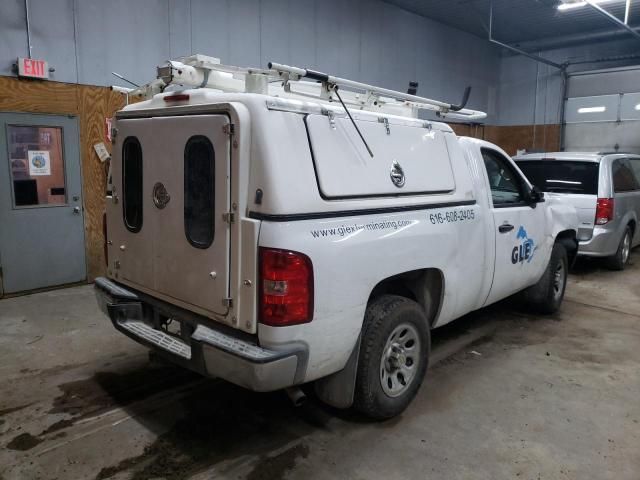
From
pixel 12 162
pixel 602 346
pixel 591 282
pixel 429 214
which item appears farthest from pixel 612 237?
pixel 12 162

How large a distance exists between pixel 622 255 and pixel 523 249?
4.31 metres

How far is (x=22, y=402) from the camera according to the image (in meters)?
3.58

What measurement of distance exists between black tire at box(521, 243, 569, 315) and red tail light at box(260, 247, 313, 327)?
3681 mm

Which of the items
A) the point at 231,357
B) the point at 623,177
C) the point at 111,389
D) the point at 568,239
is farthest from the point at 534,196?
the point at 111,389

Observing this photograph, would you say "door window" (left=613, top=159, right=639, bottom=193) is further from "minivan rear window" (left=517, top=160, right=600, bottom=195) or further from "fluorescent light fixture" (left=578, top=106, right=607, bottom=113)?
"fluorescent light fixture" (left=578, top=106, right=607, bottom=113)

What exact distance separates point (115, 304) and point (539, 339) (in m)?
3.88

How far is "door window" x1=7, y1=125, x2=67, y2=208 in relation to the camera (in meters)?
6.11

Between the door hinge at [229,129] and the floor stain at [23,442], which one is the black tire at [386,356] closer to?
the door hinge at [229,129]

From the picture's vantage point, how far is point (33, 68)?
600 centimetres

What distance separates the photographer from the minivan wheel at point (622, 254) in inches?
304

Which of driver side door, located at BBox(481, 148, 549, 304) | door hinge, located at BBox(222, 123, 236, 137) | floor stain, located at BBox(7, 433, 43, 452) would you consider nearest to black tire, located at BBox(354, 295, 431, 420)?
driver side door, located at BBox(481, 148, 549, 304)

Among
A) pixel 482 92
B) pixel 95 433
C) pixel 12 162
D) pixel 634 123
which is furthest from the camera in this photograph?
pixel 482 92

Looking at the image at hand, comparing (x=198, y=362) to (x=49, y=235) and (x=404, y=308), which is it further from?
(x=49, y=235)

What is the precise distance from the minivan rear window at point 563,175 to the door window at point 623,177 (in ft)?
1.43
